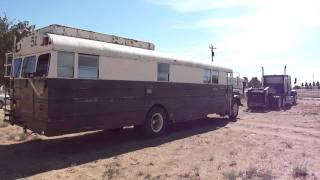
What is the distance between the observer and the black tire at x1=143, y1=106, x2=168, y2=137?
1233 centimetres

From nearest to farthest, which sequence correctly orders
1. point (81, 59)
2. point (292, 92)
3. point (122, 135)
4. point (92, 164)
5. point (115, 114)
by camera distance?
point (92, 164)
point (81, 59)
point (115, 114)
point (122, 135)
point (292, 92)

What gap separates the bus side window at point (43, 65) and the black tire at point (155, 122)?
3.83m

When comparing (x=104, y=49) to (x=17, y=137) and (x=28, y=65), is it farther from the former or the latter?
(x=17, y=137)

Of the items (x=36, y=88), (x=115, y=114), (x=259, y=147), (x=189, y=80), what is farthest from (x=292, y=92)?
(x=36, y=88)

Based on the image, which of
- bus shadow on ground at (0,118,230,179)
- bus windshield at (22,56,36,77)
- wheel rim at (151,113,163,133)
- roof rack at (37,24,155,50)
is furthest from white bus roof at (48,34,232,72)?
bus shadow on ground at (0,118,230,179)

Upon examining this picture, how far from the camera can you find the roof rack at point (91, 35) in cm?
986

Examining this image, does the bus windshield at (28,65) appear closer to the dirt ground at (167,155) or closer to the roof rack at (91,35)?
the roof rack at (91,35)

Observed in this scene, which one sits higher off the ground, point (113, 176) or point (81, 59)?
point (81, 59)

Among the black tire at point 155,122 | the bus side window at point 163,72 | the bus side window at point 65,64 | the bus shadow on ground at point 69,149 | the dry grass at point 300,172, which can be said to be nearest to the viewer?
the dry grass at point 300,172

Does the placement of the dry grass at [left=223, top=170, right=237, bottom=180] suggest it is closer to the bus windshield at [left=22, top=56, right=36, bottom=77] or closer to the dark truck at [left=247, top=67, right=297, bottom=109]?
the bus windshield at [left=22, top=56, right=36, bottom=77]

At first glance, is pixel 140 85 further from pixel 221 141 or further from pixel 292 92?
pixel 292 92

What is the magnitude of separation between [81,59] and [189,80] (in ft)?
17.9

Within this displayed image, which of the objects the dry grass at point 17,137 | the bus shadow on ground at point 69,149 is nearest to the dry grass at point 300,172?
the bus shadow on ground at point 69,149

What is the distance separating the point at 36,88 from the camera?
376 inches
